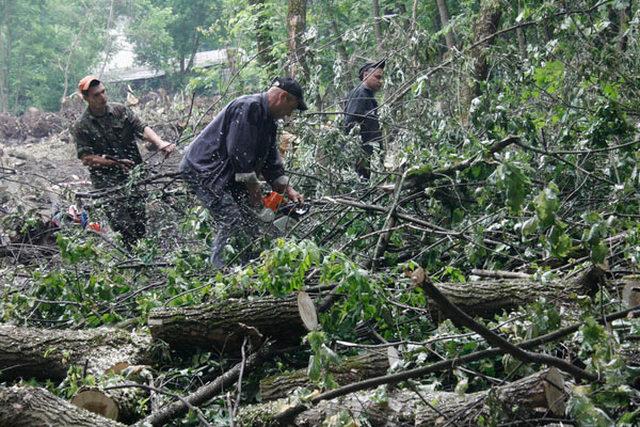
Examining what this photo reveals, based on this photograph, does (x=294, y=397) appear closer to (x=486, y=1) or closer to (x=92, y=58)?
(x=486, y=1)

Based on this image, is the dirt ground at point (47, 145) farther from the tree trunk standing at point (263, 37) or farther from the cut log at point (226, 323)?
the cut log at point (226, 323)

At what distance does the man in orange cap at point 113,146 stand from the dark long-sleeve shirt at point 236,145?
846 mm

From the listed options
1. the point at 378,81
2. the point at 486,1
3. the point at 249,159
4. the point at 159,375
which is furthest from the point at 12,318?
the point at 486,1

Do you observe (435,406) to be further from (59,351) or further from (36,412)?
(59,351)

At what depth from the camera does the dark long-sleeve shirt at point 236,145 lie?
5.30m

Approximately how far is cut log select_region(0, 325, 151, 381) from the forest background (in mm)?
20

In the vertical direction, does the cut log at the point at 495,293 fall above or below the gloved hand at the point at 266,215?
below

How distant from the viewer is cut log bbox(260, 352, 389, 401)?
3498 millimetres

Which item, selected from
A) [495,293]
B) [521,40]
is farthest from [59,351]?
[521,40]

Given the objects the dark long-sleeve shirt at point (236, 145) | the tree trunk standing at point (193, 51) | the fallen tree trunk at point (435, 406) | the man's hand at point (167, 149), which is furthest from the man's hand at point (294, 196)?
the tree trunk standing at point (193, 51)

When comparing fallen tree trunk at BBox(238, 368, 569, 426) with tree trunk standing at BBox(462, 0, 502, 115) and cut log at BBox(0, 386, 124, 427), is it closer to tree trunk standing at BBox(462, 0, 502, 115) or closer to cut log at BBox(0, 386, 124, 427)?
cut log at BBox(0, 386, 124, 427)

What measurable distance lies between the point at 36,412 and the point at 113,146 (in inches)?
154

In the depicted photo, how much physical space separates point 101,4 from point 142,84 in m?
5.10

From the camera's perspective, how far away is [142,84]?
120 feet
